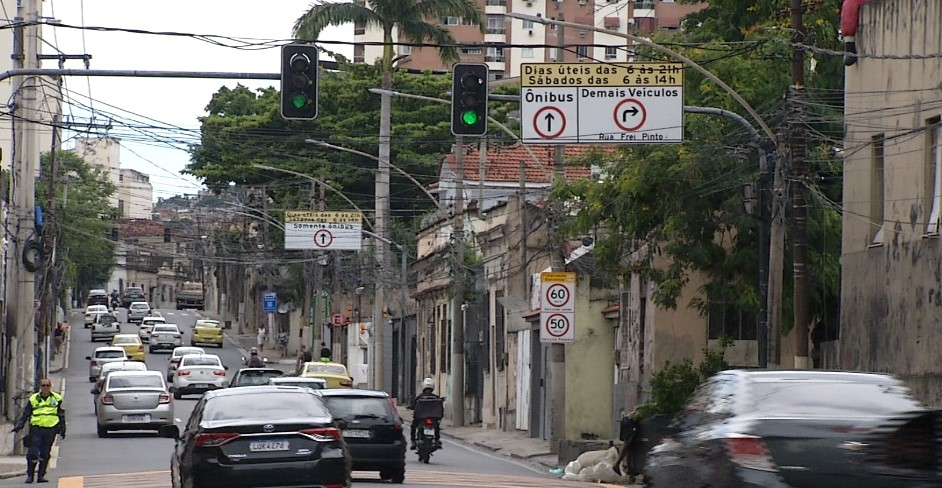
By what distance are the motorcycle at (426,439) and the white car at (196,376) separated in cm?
2393

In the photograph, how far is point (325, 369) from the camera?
156 feet

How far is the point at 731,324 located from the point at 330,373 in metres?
15.1

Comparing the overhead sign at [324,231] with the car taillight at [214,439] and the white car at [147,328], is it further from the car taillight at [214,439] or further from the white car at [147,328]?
the white car at [147,328]

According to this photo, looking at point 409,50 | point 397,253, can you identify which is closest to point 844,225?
point 397,253

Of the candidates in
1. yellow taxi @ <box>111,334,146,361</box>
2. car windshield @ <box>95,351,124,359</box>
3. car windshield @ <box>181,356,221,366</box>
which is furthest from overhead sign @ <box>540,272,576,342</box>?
yellow taxi @ <box>111,334,146,361</box>

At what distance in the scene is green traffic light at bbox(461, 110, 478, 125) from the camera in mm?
23016

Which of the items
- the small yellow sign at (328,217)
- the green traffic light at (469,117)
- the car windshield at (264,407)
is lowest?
the car windshield at (264,407)

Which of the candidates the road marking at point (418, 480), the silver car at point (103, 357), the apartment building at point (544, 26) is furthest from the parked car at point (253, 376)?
the apartment building at point (544, 26)

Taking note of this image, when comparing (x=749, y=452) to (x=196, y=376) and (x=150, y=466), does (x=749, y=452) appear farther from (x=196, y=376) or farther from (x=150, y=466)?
(x=196, y=376)

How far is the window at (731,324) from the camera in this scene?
115ft

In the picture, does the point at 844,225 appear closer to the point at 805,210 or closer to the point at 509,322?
the point at 805,210

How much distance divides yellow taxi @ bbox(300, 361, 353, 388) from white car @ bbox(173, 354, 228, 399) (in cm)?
837

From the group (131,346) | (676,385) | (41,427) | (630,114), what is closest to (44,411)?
(41,427)

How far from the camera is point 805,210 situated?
24.0m
